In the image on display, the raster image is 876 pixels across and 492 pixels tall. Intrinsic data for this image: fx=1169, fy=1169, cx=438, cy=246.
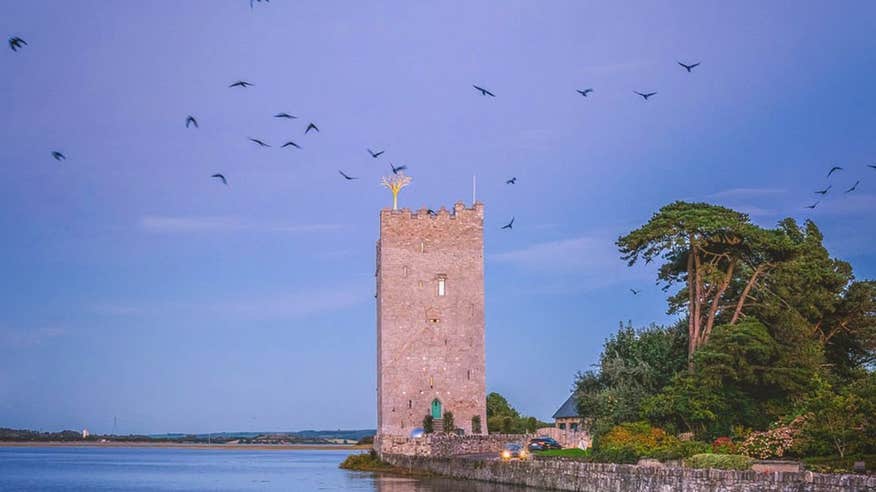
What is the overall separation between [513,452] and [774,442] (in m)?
17.4

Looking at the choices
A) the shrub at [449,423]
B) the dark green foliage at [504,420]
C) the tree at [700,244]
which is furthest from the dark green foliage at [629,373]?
the dark green foliage at [504,420]

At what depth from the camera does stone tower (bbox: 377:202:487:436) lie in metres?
64.8

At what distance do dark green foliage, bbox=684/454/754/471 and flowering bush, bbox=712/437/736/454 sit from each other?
4.18 metres

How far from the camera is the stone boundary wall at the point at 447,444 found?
5772 cm

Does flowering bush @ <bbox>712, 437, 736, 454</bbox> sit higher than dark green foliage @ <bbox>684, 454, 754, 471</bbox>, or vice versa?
flowering bush @ <bbox>712, 437, 736, 454</bbox>

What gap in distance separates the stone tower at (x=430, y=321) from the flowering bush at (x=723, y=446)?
1045 inches

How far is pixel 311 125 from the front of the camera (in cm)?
2970

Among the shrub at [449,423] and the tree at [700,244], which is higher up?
the tree at [700,244]

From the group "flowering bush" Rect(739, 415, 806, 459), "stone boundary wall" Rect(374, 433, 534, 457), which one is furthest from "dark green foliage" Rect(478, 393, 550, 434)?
"flowering bush" Rect(739, 415, 806, 459)

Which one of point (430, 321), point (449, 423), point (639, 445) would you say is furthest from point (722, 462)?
point (430, 321)

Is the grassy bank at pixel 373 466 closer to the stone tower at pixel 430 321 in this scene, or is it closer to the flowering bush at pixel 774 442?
the stone tower at pixel 430 321

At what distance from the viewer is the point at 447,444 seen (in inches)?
2287

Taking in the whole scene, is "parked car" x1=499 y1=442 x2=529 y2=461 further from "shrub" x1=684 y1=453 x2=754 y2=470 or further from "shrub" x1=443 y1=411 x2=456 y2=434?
"shrub" x1=684 y1=453 x2=754 y2=470

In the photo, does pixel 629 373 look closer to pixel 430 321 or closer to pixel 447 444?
pixel 447 444
